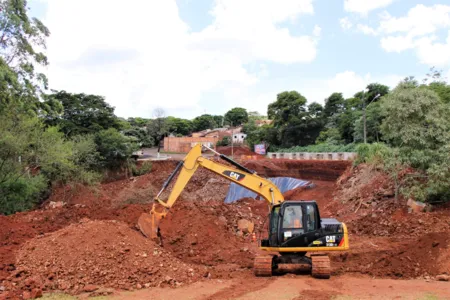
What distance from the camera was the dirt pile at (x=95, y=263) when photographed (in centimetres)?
987

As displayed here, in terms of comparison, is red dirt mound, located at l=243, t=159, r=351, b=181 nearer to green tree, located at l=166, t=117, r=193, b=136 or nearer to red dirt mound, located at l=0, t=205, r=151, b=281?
red dirt mound, located at l=0, t=205, r=151, b=281

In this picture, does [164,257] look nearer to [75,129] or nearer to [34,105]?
[34,105]

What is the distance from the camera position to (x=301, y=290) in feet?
30.5

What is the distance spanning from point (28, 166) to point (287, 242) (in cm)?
1856

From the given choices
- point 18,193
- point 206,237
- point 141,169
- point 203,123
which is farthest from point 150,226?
point 203,123

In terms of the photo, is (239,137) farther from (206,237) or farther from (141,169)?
(206,237)

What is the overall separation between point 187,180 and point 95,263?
3805 millimetres

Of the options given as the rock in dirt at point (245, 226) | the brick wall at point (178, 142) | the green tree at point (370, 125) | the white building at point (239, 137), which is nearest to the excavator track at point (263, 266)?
the rock in dirt at point (245, 226)

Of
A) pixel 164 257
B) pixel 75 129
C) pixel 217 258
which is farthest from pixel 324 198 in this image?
pixel 75 129

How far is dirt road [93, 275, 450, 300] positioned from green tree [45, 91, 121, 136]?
38.5 meters

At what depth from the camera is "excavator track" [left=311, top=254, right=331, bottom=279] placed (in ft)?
34.1

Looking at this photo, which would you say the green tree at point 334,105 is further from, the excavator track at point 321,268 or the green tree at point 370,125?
the excavator track at point 321,268

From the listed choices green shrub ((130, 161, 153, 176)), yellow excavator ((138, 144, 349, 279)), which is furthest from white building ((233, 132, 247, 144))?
yellow excavator ((138, 144, 349, 279))

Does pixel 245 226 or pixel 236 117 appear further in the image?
pixel 236 117
